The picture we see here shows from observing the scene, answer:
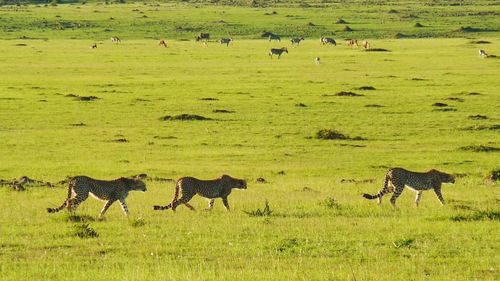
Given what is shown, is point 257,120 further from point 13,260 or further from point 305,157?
point 13,260

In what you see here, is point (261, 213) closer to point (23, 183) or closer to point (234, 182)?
point (234, 182)

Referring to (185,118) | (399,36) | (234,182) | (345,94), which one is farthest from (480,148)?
(399,36)

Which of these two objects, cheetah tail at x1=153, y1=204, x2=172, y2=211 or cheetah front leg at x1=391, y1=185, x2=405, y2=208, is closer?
cheetah tail at x1=153, y1=204, x2=172, y2=211

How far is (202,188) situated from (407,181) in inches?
163

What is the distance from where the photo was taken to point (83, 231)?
1523 centimetres

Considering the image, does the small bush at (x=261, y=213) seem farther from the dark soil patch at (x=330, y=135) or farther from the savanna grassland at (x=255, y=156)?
the dark soil patch at (x=330, y=135)

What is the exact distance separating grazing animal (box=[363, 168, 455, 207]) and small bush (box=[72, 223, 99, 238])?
19.2 feet

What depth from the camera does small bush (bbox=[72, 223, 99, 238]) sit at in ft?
49.8

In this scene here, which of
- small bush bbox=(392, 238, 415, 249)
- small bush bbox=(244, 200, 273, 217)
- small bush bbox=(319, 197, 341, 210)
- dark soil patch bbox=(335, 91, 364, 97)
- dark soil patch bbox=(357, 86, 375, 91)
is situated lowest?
dark soil patch bbox=(357, 86, 375, 91)

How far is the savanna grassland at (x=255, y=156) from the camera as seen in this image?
13656 mm

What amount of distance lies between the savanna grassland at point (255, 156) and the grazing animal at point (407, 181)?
14.1 inches

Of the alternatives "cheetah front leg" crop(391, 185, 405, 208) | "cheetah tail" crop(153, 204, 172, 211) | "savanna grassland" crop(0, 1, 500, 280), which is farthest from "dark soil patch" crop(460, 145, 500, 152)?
"cheetah tail" crop(153, 204, 172, 211)

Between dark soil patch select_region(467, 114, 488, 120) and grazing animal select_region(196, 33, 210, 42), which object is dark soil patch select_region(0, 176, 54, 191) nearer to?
dark soil patch select_region(467, 114, 488, 120)

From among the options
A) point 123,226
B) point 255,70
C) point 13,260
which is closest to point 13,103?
point 255,70
